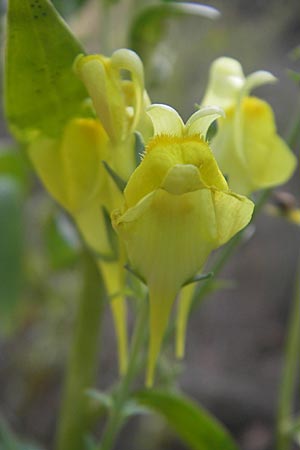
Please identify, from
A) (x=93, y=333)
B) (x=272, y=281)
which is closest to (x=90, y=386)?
(x=93, y=333)

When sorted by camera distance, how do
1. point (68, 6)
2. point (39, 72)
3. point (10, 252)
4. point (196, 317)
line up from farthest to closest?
1. point (196, 317)
2. point (10, 252)
3. point (68, 6)
4. point (39, 72)

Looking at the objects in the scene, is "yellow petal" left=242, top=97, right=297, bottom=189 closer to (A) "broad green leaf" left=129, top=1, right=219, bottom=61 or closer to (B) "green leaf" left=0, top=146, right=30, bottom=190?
(A) "broad green leaf" left=129, top=1, right=219, bottom=61

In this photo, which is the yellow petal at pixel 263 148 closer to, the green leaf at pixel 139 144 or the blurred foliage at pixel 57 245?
the green leaf at pixel 139 144

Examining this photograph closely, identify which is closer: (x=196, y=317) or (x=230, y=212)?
(x=230, y=212)

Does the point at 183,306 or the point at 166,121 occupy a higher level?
the point at 166,121

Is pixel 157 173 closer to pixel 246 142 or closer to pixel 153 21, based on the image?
pixel 246 142

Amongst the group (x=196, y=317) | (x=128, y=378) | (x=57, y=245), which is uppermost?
(x=128, y=378)

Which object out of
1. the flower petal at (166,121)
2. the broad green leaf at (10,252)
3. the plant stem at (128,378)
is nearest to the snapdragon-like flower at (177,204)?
the flower petal at (166,121)

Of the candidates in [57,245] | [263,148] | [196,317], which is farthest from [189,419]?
[196,317]
